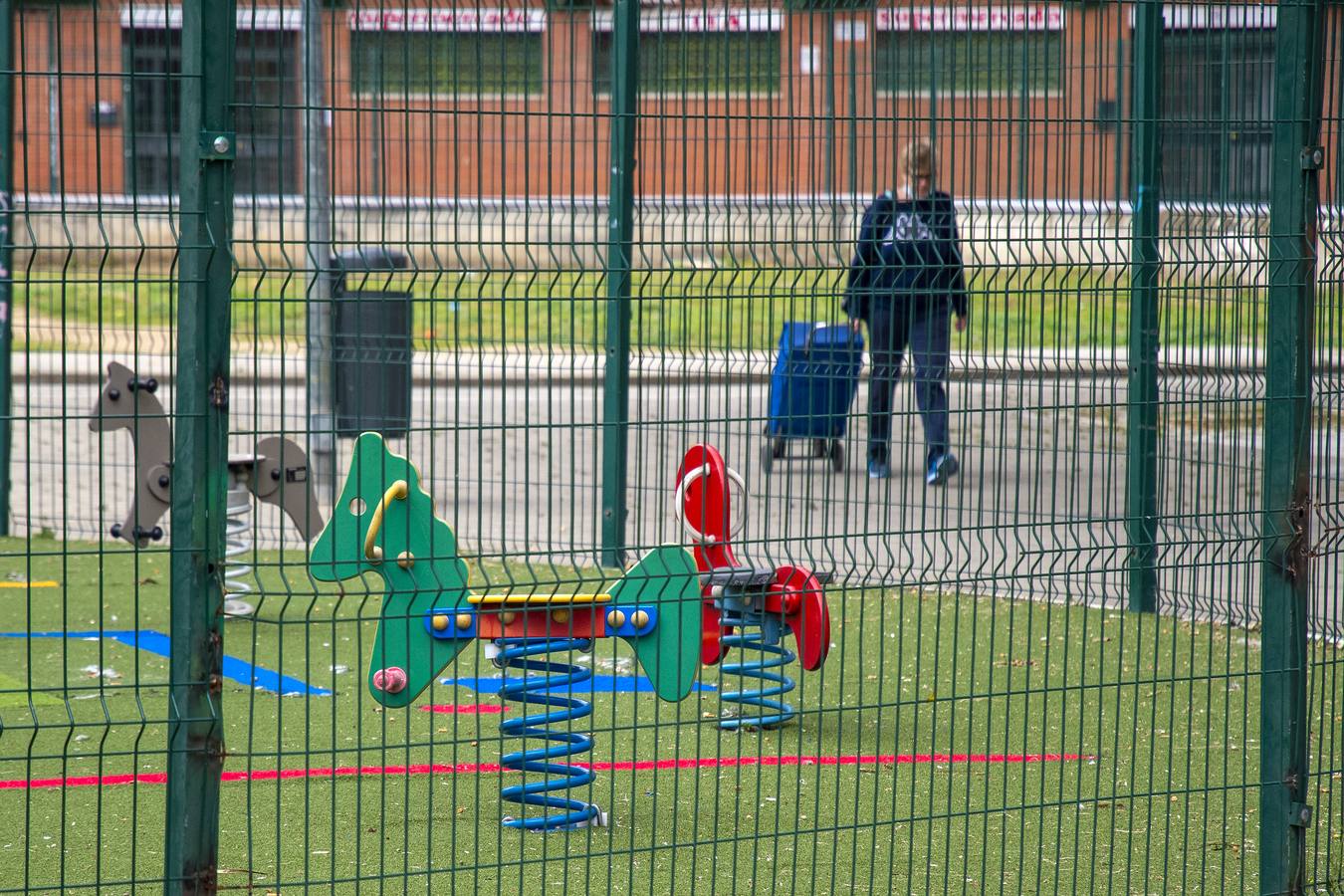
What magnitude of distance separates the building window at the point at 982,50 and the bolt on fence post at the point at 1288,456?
620 millimetres

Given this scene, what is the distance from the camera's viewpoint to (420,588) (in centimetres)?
374

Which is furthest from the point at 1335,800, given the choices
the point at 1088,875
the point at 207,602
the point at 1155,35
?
the point at 207,602

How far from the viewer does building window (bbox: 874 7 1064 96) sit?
4.21 meters

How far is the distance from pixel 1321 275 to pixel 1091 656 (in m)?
3.04

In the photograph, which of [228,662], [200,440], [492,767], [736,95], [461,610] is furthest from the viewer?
[736,95]

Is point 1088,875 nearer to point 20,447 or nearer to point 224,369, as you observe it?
point 224,369

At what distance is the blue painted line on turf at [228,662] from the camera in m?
6.05

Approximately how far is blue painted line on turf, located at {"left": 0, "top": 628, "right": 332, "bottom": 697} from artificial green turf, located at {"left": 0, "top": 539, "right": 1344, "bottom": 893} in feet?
0.23

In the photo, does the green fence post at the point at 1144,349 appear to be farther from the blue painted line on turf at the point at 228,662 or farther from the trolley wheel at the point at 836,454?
the blue painted line on turf at the point at 228,662

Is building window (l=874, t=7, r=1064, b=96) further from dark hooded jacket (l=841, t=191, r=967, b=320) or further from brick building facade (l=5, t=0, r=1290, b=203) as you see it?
dark hooded jacket (l=841, t=191, r=967, b=320)

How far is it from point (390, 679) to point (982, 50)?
4.08 m

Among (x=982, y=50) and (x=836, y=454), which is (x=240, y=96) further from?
(x=982, y=50)

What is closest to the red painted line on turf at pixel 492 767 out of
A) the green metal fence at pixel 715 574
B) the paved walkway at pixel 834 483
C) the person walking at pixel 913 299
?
the green metal fence at pixel 715 574

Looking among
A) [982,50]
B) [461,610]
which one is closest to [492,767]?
[461,610]
